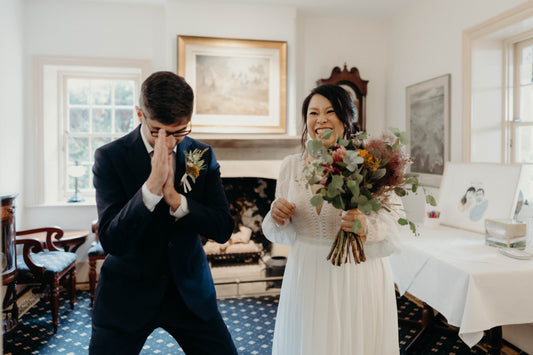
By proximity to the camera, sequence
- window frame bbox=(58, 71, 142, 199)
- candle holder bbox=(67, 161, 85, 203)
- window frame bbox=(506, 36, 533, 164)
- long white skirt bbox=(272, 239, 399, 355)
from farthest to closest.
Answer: window frame bbox=(58, 71, 142, 199), candle holder bbox=(67, 161, 85, 203), window frame bbox=(506, 36, 533, 164), long white skirt bbox=(272, 239, 399, 355)

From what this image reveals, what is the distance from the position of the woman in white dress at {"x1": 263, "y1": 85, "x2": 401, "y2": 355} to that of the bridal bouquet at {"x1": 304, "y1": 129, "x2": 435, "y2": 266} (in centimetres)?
13

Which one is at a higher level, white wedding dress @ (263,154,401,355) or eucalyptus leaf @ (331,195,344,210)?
eucalyptus leaf @ (331,195,344,210)

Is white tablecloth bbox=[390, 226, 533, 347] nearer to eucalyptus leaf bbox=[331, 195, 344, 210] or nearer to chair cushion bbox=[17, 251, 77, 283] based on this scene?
eucalyptus leaf bbox=[331, 195, 344, 210]

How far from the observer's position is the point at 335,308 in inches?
62.9

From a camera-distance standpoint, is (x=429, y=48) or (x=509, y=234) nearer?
(x=509, y=234)

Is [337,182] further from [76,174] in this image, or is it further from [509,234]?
[76,174]

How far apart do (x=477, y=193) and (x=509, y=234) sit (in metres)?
0.63

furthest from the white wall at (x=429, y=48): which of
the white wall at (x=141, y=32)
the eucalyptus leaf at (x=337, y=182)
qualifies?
the eucalyptus leaf at (x=337, y=182)

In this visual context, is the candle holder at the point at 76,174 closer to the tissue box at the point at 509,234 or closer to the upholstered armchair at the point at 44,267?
the upholstered armchair at the point at 44,267

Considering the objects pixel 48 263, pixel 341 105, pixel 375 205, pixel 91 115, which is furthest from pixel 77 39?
pixel 375 205

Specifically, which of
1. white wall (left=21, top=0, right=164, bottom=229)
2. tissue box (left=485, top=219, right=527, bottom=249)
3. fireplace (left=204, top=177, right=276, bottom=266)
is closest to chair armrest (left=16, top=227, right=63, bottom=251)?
white wall (left=21, top=0, right=164, bottom=229)

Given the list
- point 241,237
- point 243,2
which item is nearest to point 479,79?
point 243,2

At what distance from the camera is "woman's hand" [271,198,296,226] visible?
1.63 meters

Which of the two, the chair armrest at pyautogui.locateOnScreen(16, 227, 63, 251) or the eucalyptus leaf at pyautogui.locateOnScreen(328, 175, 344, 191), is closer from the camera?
the eucalyptus leaf at pyautogui.locateOnScreen(328, 175, 344, 191)
